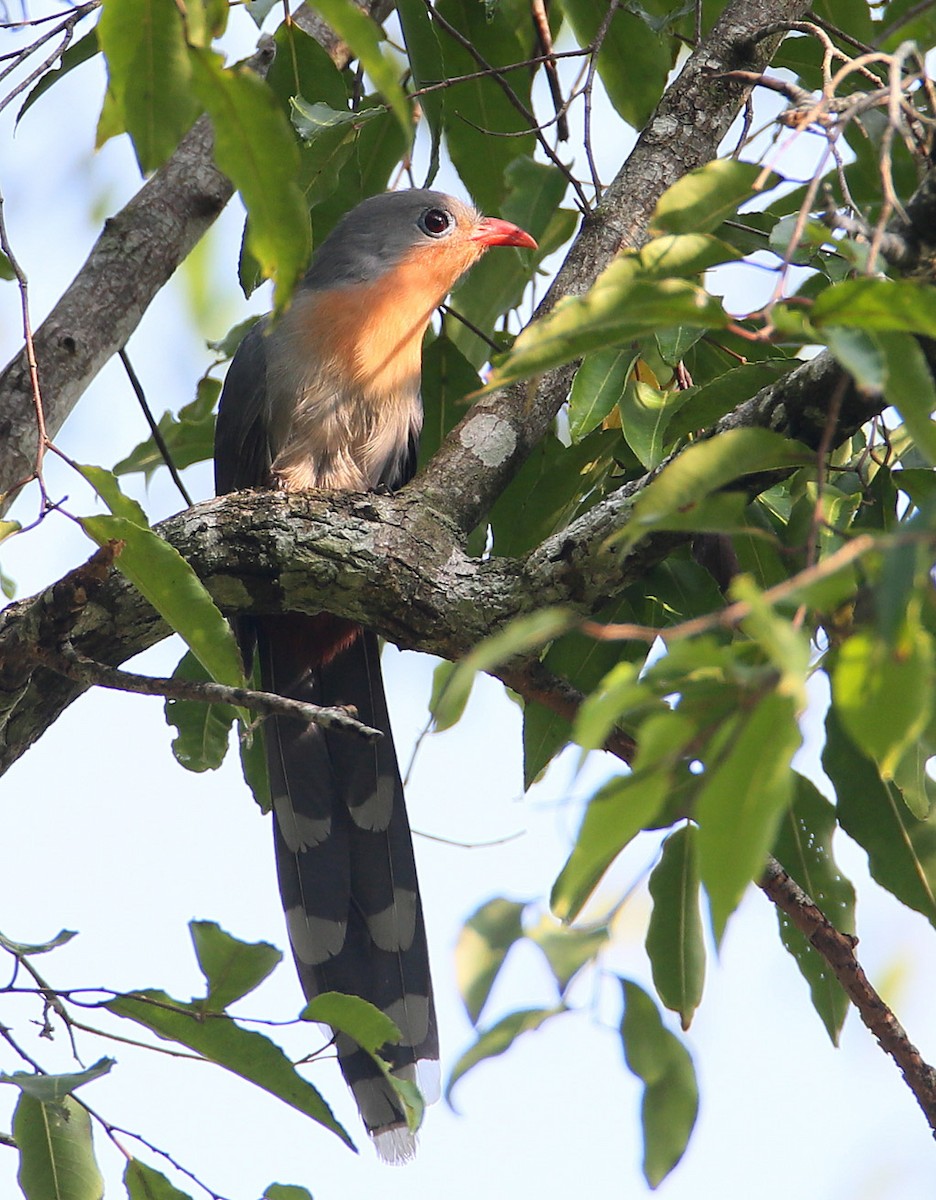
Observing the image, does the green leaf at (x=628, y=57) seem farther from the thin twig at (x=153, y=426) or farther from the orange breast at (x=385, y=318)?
the thin twig at (x=153, y=426)

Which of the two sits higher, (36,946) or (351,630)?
(351,630)

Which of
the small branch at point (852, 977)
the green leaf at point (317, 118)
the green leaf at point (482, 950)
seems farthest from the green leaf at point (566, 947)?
the green leaf at point (317, 118)

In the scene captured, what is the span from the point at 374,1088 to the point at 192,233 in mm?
2119

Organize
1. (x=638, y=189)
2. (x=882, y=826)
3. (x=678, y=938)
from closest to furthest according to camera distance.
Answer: (x=678, y=938), (x=882, y=826), (x=638, y=189)

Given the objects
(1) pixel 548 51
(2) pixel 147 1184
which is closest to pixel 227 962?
(2) pixel 147 1184

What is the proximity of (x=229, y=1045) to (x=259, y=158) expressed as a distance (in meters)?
1.33

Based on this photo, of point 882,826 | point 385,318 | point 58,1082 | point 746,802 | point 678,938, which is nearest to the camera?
point 746,802

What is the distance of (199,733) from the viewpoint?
10.4 ft

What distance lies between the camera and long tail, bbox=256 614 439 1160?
2.95 meters

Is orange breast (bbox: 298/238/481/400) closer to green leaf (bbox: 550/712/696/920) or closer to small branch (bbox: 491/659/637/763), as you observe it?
small branch (bbox: 491/659/637/763)

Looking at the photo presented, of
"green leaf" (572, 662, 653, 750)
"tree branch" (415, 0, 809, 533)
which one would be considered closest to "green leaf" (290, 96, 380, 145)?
"tree branch" (415, 0, 809, 533)

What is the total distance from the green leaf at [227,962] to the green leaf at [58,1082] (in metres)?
0.19

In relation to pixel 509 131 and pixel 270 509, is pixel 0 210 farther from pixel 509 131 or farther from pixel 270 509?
pixel 509 131

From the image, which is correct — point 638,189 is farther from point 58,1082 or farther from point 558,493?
point 58,1082
